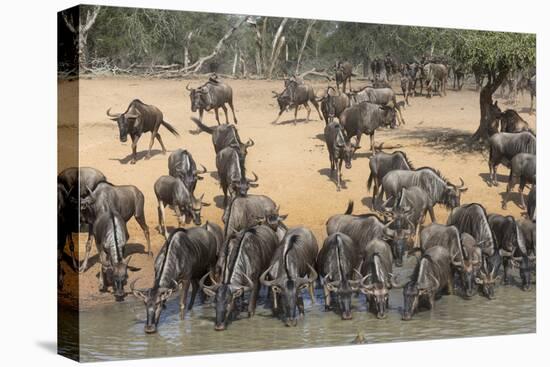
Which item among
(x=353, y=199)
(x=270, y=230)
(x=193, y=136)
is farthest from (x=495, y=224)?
(x=193, y=136)

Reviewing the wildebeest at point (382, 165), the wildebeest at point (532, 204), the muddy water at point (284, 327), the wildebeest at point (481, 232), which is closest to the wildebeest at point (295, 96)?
the wildebeest at point (382, 165)

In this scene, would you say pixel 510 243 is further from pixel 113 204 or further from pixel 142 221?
pixel 113 204

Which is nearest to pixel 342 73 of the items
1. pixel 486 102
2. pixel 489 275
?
pixel 486 102

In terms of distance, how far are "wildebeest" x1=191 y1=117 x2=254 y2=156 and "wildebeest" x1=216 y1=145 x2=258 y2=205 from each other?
61 millimetres

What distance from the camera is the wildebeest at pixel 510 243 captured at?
18578mm

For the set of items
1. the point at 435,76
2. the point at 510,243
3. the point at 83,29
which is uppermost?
the point at 83,29

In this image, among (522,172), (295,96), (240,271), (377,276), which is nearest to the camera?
(240,271)

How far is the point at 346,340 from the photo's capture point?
17.1 m

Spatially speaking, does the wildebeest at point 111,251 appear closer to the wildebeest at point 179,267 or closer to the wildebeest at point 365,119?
the wildebeest at point 179,267

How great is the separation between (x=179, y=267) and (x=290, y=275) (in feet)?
5.03

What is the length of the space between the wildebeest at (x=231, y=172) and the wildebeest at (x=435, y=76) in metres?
3.34

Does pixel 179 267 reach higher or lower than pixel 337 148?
lower

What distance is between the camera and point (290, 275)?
54.3 ft

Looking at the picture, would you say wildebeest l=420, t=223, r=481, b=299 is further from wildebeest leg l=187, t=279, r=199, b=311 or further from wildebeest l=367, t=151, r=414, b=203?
wildebeest leg l=187, t=279, r=199, b=311
